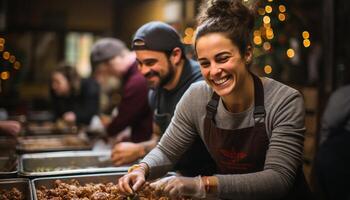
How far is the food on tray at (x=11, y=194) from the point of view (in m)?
2.36

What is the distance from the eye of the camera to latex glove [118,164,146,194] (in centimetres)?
211

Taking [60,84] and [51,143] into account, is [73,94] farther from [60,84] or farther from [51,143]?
[51,143]

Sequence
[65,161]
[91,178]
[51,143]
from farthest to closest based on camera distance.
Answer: [51,143]
[65,161]
[91,178]

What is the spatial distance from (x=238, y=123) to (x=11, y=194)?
1.28m

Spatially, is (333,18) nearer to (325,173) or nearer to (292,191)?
(325,173)

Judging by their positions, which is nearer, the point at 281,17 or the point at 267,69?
the point at 281,17

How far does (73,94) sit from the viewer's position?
6.22 m

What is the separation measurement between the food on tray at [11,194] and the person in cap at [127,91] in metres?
1.52

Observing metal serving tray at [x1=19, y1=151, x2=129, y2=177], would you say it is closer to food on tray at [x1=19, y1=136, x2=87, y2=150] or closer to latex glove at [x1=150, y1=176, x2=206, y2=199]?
food on tray at [x1=19, y1=136, x2=87, y2=150]

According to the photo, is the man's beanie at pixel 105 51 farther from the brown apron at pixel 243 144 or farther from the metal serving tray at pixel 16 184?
the brown apron at pixel 243 144

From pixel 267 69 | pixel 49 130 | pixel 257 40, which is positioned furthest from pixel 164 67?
pixel 49 130

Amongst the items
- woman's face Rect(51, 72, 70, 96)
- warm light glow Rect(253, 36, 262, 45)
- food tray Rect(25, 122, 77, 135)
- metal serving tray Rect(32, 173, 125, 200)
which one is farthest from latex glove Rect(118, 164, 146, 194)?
woman's face Rect(51, 72, 70, 96)

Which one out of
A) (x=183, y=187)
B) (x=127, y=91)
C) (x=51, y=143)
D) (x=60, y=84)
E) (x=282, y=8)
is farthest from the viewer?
(x=60, y=84)

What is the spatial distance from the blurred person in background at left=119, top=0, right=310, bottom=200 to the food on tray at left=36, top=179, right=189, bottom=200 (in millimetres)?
102
